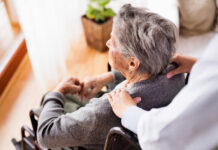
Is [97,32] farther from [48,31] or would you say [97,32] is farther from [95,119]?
[95,119]

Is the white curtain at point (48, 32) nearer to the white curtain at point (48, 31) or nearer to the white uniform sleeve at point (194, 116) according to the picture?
the white curtain at point (48, 31)

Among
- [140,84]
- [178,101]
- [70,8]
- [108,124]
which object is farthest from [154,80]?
[70,8]

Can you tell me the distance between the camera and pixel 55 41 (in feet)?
7.33

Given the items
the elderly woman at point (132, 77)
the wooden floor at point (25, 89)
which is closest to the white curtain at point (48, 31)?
the wooden floor at point (25, 89)

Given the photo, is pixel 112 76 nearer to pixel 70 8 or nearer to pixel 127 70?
pixel 127 70

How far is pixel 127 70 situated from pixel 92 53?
161 cm

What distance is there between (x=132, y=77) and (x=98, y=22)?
149cm

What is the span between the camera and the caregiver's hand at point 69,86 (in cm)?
135

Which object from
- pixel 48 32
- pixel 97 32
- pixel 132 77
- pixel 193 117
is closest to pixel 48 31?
pixel 48 32

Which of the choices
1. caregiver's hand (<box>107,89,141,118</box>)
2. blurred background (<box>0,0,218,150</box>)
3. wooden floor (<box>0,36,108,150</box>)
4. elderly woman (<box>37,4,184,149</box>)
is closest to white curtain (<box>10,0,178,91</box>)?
blurred background (<box>0,0,218,150</box>)

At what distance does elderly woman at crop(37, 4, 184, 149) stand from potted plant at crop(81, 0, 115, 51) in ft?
4.57

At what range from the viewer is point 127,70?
43.9 inches

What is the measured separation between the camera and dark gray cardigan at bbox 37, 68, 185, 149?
40.4 inches

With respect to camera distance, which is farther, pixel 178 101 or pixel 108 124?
pixel 108 124
